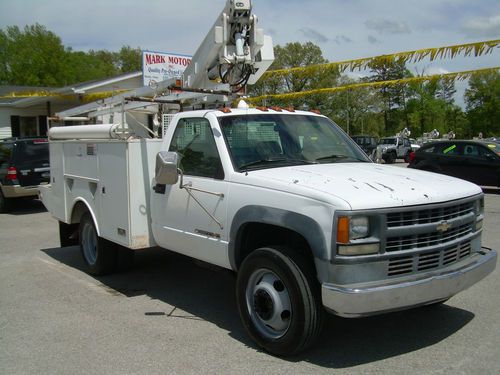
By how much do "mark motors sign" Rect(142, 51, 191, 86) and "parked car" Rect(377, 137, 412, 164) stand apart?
587 inches

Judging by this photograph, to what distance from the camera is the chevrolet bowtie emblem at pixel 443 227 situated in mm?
4125

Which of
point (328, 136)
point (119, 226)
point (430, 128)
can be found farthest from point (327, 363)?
point (430, 128)

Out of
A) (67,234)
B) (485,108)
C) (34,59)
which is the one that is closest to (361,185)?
(67,234)

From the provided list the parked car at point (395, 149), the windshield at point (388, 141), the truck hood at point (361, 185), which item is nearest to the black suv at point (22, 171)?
the truck hood at point (361, 185)

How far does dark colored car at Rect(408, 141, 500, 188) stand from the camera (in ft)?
50.8

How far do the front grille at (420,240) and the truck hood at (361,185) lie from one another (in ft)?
0.87

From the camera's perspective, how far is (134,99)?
21.7 ft

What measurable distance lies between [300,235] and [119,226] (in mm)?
2593

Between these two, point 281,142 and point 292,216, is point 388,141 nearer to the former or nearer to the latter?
point 281,142

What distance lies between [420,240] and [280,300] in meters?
1.19

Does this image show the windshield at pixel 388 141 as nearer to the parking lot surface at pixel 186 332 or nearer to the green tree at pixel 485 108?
the parking lot surface at pixel 186 332

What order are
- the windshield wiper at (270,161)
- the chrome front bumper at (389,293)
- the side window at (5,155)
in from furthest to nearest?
the side window at (5,155)
the windshield wiper at (270,161)
the chrome front bumper at (389,293)

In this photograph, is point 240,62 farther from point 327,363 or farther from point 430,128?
point 430,128

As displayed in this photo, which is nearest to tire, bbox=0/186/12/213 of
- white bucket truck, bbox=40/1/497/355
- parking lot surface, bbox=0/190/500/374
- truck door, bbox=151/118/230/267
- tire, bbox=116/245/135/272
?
parking lot surface, bbox=0/190/500/374
